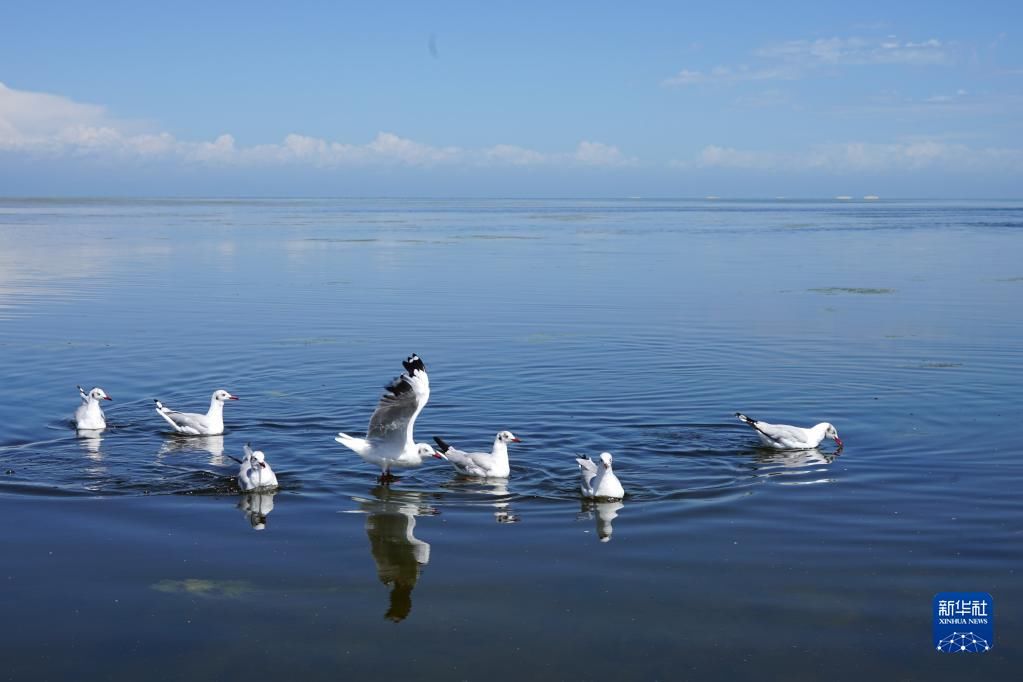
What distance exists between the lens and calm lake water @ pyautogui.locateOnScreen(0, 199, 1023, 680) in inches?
362

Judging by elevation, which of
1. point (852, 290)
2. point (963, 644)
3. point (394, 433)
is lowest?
point (963, 644)

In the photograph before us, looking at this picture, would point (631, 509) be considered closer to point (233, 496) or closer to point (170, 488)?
point (233, 496)

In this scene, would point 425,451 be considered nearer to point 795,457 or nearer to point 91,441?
point 795,457

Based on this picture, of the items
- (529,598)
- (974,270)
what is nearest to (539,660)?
(529,598)

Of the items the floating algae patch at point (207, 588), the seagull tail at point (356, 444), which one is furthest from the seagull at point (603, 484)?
the floating algae patch at point (207, 588)

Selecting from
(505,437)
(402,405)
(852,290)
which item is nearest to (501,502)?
(505,437)

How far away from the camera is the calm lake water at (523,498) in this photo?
920 centimetres

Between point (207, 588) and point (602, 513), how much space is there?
4.50 metres

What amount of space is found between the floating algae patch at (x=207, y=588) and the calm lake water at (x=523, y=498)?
3 centimetres

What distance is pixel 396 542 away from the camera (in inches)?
465

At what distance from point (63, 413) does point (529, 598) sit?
434 inches

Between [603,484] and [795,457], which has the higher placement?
[603,484]

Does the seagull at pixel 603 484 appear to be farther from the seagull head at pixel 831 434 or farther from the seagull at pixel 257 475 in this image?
the seagull head at pixel 831 434

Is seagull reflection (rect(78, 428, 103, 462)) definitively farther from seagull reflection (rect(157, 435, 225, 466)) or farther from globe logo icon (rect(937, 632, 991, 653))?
globe logo icon (rect(937, 632, 991, 653))
